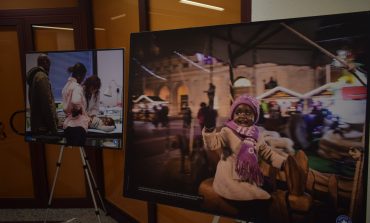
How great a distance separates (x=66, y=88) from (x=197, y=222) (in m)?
1.53

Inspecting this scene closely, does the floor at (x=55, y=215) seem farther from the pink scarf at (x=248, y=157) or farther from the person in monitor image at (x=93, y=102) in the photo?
the pink scarf at (x=248, y=157)

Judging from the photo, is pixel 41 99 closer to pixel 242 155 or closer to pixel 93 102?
pixel 93 102

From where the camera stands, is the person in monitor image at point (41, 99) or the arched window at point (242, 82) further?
the person in monitor image at point (41, 99)

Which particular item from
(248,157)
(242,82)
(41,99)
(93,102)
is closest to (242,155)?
(248,157)

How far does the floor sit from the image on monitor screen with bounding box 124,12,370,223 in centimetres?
192

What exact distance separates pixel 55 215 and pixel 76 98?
1683 millimetres

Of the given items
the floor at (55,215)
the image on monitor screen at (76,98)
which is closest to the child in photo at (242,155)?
the image on monitor screen at (76,98)

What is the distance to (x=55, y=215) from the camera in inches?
133

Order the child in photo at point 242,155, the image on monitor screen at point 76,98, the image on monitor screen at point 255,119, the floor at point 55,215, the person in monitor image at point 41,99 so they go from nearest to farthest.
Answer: the image on monitor screen at point 255,119 → the child in photo at point 242,155 → the image on monitor screen at point 76,98 → the person in monitor image at point 41,99 → the floor at point 55,215

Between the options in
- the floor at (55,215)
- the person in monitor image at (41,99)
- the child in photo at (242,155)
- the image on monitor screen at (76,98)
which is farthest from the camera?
the floor at (55,215)

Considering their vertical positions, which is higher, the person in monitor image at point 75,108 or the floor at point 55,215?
the person in monitor image at point 75,108

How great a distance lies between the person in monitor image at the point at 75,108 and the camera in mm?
2441

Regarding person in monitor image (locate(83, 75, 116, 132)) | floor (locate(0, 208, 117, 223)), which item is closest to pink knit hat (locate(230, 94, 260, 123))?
person in monitor image (locate(83, 75, 116, 132))

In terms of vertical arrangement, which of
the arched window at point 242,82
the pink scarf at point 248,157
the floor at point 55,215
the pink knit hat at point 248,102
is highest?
the arched window at point 242,82
